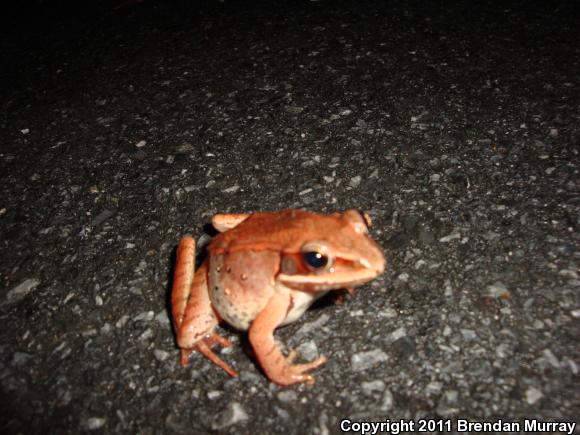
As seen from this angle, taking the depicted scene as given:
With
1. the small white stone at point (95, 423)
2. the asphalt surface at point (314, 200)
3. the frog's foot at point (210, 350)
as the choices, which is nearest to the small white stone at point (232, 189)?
the asphalt surface at point (314, 200)

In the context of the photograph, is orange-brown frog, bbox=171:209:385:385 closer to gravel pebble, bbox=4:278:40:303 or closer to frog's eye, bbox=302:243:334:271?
frog's eye, bbox=302:243:334:271

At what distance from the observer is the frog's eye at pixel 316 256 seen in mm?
2031

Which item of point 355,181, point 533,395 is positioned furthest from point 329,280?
point 355,181

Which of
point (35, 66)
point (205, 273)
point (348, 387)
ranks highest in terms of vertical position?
point (35, 66)

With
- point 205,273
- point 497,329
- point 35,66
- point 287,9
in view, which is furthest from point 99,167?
point 287,9

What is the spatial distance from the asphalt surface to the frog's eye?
448 millimetres

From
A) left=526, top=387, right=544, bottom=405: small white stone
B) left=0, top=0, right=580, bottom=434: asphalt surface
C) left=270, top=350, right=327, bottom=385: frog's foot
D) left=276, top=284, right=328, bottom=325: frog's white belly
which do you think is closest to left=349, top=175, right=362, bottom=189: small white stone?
left=0, top=0, right=580, bottom=434: asphalt surface

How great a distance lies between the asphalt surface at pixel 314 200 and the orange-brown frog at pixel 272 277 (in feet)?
0.52

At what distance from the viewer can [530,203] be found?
286cm

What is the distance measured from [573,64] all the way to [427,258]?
9.45 ft

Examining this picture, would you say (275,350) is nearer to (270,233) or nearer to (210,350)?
(210,350)

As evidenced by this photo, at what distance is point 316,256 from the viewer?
2.04 meters

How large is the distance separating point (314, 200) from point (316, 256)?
3.34ft

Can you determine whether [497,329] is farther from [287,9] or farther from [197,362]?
[287,9]
